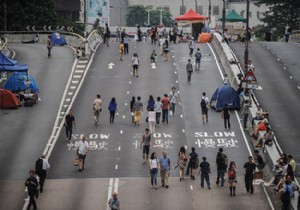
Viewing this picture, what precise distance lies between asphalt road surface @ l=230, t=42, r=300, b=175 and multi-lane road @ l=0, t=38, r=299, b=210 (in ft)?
1.31

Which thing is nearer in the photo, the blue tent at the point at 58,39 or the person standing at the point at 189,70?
the person standing at the point at 189,70

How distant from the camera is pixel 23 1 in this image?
104312mm

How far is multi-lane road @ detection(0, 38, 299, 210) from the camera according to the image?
36.2 metres

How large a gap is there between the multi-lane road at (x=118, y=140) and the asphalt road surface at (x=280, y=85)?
400mm

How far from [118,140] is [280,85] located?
16989 mm

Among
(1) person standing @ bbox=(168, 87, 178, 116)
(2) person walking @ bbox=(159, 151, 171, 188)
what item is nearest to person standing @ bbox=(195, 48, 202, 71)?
(1) person standing @ bbox=(168, 87, 178, 116)

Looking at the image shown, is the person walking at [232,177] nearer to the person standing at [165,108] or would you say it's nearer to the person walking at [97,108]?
the person standing at [165,108]

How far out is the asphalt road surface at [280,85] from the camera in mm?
46438

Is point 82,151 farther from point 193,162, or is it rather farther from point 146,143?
point 193,162

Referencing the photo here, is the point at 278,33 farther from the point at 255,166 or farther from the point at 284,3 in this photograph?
the point at 255,166

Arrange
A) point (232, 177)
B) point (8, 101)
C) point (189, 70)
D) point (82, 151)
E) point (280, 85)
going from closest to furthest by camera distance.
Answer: point (232, 177) < point (82, 151) < point (8, 101) < point (189, 70) < point (280, 85)

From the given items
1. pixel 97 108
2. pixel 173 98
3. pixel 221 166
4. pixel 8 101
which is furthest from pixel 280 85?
pixel 221 166

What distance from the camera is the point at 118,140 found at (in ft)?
148

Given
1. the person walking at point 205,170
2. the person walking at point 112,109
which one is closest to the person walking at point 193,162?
the person walking at point 205,170
